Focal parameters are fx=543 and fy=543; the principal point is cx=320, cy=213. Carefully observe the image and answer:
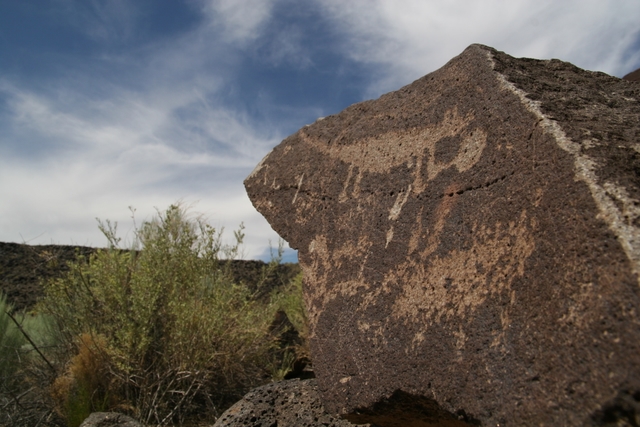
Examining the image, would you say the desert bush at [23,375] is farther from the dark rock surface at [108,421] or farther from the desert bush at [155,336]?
the dark rock surface at [108,421]

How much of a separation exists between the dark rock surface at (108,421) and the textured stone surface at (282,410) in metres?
0.90

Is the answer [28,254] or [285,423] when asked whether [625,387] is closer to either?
[285,423]

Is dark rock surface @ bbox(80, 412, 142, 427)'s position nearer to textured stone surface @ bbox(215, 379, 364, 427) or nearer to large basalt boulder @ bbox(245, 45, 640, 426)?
textured stone surface @ bbox(215, 379, 364, 427)

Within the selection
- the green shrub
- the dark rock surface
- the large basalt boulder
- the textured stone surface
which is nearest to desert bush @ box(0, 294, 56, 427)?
the green shrub

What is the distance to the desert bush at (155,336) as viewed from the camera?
12.3ft

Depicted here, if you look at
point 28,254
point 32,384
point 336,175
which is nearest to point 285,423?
point 336,175

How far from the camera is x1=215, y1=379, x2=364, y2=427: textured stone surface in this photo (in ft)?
7.61

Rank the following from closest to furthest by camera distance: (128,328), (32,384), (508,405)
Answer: (508,405), (128,328), (32,384)

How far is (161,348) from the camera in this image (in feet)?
13.3

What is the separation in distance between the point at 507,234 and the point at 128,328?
298cm

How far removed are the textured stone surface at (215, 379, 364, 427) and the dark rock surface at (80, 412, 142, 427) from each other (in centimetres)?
90

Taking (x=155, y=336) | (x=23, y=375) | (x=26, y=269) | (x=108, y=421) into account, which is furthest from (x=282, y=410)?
(x=26, y=269)

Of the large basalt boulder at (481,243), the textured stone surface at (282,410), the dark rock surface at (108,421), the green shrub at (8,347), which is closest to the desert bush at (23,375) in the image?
the green shrub at (8,347)

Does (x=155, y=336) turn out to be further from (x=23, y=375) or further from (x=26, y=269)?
(x=26, y=269)
